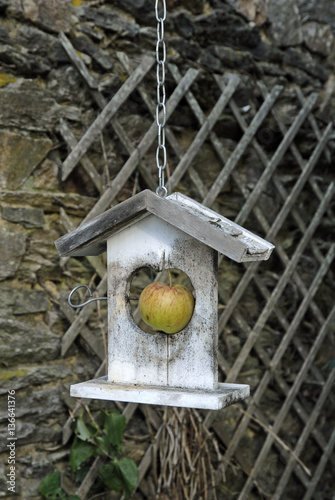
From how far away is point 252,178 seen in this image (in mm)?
2539

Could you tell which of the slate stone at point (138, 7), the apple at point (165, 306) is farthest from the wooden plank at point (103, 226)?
the slate stone at point (138, 7)

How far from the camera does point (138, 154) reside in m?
2.07

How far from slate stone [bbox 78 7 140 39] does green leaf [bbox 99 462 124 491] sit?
157 centimetres

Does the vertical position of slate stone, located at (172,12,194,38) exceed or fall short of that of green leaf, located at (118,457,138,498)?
it exceeds it

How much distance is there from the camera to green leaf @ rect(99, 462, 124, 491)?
187cm

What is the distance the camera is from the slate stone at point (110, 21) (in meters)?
2.06

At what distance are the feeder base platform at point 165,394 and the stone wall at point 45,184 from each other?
2.00 ft

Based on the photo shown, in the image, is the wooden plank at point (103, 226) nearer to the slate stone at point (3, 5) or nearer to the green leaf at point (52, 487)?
the green leaf at point (52, 487)

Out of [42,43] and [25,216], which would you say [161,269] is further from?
[42,43]

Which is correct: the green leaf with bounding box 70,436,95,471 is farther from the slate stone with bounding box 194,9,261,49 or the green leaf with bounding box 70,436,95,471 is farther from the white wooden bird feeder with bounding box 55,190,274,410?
the slate stone with bounding box 194,9,261,49

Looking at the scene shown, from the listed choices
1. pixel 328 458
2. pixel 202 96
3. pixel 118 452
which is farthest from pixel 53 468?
pixel 202 96

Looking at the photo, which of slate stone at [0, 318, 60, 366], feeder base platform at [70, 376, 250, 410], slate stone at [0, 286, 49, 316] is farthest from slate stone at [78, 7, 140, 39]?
feeder base platform at [70, 376, 250, 410]

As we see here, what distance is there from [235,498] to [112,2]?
206cm

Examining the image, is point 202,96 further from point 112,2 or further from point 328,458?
point 328,458
